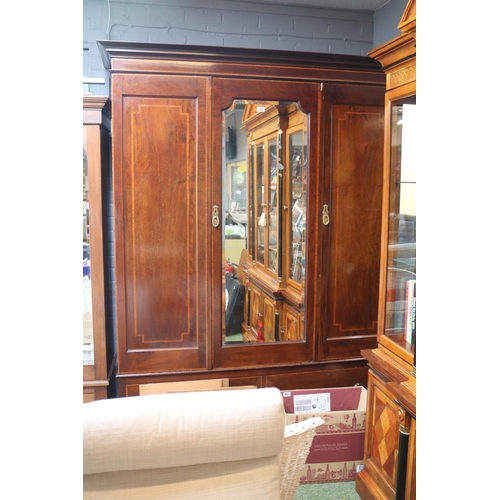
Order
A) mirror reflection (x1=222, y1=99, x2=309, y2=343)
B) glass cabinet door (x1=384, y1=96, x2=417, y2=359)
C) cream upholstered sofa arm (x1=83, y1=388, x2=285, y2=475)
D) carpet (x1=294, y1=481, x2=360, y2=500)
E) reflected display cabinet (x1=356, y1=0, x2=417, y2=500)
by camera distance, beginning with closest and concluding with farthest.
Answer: cream upholstered sofa arm (x1=83, y1=388, x2=285, y2=475), reflected display cabinet (x1=356, y1=0, x2=417, y2=500), glass cabinet door (x1=384, y1=96, x2=417, y2=359), carpet (x1=294, y1=481, x2=360, y2=500), mirror reflection (x1=222, y1=99, x2=309, y2=343)

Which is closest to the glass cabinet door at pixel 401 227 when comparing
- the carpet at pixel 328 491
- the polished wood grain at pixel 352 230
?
the polished wood grain at pixel 352 230

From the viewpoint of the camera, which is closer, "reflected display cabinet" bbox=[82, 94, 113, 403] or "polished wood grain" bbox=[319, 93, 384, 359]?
"reflected display cabinet" bbox=[82, 94, 113, 403]

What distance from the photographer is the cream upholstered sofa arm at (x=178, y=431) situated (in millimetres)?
955

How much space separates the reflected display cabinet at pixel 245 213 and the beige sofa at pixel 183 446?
113 centimetres

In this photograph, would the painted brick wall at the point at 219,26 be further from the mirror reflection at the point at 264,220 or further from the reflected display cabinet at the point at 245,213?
the mirror reflection at the point at 264,220

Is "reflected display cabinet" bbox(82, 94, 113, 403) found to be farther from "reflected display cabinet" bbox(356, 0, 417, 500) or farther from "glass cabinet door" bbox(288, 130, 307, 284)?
"reflected display cabinet" bbox(356, 0, 417, 500)

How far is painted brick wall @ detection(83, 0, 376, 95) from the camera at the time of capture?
250cm

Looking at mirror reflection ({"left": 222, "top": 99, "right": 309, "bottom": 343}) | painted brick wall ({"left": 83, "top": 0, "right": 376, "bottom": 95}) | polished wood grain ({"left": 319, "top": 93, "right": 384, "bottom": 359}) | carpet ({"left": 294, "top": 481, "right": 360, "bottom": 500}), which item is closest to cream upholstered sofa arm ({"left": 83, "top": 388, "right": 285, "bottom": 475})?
carpet ({"left": 294, "top": 481, "right": 360, "bottom": 500})

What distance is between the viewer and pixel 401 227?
67.8 inches

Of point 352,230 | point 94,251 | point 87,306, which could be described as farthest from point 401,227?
point 87,306

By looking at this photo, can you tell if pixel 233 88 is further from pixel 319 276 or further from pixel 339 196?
pixel 319 276
